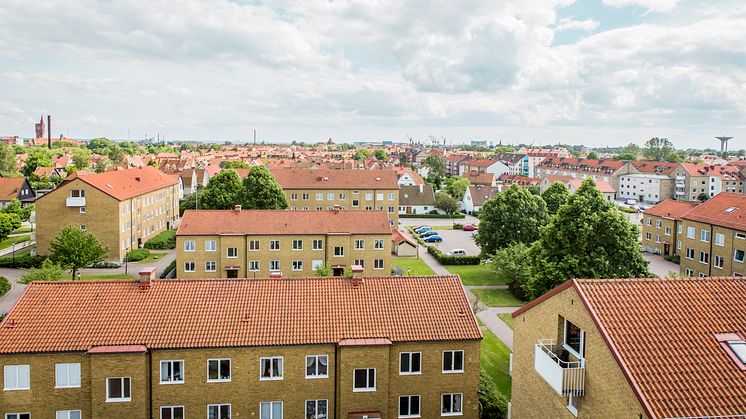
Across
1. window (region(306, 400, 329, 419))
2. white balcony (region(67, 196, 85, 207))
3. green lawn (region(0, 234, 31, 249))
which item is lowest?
window (region(306, 400, 329, 419))

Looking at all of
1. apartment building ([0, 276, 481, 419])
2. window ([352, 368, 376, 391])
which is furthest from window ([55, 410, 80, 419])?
window ([352, 368, 376, 391])

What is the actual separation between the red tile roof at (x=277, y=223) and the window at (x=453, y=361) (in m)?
24.4

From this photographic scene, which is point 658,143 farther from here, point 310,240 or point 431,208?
point 310,240

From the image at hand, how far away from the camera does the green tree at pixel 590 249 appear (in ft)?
106

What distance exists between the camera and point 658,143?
633 ft

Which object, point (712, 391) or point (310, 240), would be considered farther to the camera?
point (310, 240)

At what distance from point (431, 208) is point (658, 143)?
5281 inches

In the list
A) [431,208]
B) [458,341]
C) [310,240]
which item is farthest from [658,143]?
[458,341]

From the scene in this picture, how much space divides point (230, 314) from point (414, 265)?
1355 inches

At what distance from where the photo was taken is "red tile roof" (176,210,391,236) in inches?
1738

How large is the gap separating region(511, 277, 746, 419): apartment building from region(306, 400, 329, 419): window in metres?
7.45

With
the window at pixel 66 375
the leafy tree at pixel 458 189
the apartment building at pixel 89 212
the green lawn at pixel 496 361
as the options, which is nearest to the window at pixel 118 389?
the window at pixel 66 375

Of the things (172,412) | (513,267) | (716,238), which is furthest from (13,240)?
(716,238)

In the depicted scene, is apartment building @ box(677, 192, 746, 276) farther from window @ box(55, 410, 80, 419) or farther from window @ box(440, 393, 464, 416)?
window @ box(55, 410, 80, 419)
